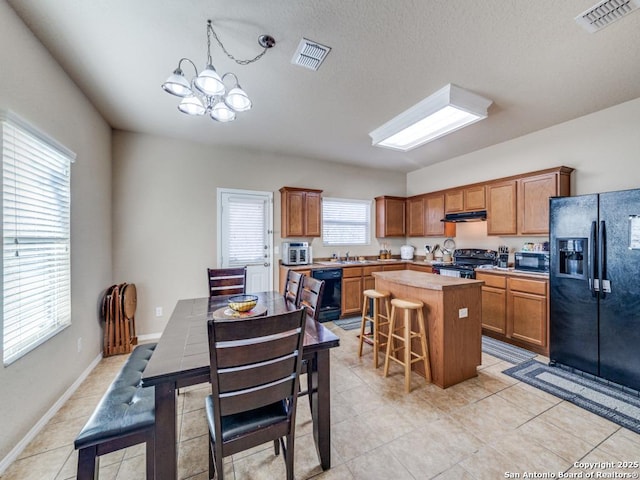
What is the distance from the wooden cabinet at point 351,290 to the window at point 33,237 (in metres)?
3.47

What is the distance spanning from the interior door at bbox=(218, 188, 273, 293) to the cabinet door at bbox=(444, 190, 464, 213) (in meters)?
3.12

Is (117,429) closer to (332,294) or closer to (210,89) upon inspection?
(210,89)

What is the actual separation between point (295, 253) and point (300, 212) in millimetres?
718

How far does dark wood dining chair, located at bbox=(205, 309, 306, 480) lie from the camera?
117 cm

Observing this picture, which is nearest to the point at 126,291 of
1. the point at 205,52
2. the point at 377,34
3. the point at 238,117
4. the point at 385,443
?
the point at 238,117

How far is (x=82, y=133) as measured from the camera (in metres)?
2.69

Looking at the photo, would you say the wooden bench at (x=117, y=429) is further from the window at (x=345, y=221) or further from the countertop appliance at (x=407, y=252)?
the countertop appliance at (x=407, y=252)

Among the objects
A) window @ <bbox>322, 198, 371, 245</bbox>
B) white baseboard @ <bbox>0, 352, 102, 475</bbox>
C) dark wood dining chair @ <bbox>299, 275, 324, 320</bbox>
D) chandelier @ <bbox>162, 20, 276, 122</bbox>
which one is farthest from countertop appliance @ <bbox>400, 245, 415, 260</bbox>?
white baseboard @ <bbox>0, 352, 102, 475</bbox>

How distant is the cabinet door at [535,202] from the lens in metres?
3.34

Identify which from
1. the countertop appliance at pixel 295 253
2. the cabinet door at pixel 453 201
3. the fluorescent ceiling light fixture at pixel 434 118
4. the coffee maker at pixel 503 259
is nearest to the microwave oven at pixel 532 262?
the coffee maker at pixel 503 259

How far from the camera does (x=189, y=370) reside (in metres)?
1.25

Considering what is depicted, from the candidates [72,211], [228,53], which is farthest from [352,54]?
[72,211]

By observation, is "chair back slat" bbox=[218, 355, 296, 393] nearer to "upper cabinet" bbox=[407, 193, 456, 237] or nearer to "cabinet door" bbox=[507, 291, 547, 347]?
"cabinet door" bbox=[507, 291, 547, 347]

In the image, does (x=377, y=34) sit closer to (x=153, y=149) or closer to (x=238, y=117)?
(x=238, y=117)
